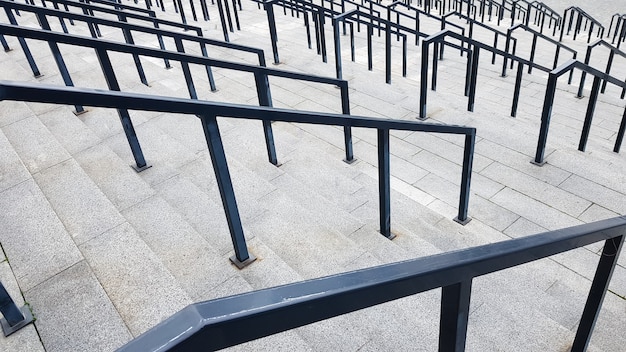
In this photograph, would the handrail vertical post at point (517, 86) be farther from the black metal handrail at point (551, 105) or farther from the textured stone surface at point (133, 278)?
the textured stone surface at point (133, 278)

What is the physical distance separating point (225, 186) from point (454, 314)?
4.67 feet

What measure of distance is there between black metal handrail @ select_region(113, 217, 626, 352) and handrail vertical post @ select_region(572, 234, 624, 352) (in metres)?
0.80

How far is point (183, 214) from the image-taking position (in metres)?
2.90

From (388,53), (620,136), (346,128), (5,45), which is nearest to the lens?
→ (346,128)

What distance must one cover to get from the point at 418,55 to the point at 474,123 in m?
2.96

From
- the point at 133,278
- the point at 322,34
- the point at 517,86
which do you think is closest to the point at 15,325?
the point at 133,278

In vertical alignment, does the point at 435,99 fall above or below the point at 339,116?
below

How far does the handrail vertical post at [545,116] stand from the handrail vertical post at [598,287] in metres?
2.60

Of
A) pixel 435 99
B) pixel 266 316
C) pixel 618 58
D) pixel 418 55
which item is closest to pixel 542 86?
pixel 418 55

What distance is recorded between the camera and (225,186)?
2164 millimetres

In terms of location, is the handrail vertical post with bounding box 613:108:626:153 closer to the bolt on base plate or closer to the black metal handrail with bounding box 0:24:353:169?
the black metal handrail with bounding box 0:24:353:169

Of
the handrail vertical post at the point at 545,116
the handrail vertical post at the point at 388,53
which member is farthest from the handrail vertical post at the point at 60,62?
the handrail vertical post at the point at 545,116

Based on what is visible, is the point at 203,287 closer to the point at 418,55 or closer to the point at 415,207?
the point at 415,207

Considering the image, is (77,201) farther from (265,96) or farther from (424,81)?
(424,81)
